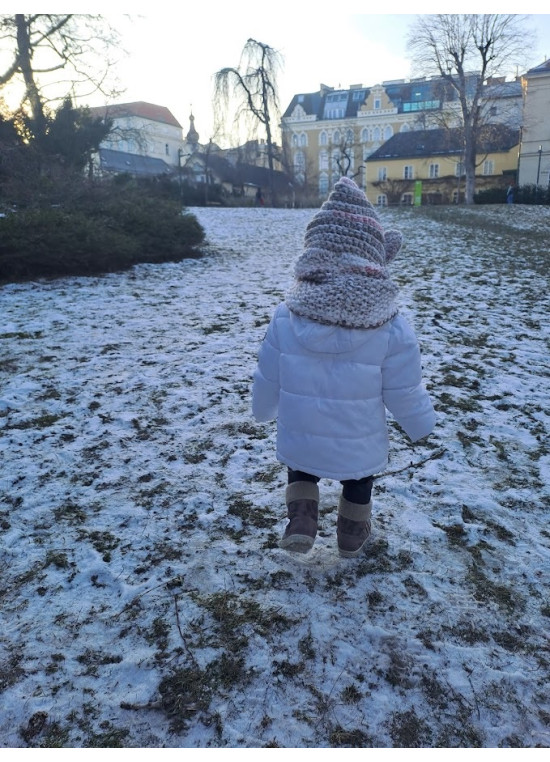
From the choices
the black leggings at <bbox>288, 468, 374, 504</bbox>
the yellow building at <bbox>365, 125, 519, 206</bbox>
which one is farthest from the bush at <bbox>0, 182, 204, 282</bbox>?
the yellow building at <bbox>365, 125, 519, 206</bbox>

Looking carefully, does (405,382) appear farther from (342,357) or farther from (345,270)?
(345,270)

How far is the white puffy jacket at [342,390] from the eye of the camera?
217cm

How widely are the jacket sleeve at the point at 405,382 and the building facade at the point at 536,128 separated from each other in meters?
38.6

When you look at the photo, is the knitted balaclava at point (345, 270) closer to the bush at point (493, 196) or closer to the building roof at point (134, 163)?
the bush at point (493, 196)

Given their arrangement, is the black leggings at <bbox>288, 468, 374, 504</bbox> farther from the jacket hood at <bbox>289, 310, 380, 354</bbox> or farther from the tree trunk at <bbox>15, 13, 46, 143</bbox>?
the tree trunk at <bbox>15, 13, 46, 143</bbox>

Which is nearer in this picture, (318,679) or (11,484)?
(318,679)

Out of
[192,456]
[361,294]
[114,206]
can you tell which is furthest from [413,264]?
[361,294]

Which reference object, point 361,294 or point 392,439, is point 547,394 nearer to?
point 392,439

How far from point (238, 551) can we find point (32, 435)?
74.6 inches

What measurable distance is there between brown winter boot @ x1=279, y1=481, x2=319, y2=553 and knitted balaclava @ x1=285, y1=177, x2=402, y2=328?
812 mm

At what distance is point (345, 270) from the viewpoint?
211 cm

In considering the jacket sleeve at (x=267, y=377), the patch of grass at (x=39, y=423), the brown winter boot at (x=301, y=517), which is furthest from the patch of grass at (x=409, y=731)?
the patch of grass at (x=39, y=423)

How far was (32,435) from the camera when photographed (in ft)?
11.9

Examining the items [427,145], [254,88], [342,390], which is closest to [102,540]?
[342,390]
